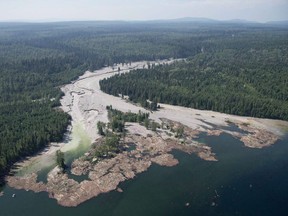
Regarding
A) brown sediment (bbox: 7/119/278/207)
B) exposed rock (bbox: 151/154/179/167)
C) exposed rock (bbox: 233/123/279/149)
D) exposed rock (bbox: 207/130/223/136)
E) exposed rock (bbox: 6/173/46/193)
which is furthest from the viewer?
exposed rock (bbox: 207/130/223/136)

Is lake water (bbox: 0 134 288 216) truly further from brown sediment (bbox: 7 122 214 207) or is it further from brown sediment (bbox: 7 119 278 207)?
brown sediment (bbox: 7 119 278 207)

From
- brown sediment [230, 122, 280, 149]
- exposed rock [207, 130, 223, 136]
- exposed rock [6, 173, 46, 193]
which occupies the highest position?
exposed rock [6, 173, 46, 193]

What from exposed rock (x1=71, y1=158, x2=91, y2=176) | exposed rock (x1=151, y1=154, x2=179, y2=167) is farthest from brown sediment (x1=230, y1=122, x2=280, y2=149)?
exposed rock (x1=71, y1=158, x2=91, y2=176)

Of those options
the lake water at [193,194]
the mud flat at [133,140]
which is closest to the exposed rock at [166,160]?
the mud flat at [133,140]

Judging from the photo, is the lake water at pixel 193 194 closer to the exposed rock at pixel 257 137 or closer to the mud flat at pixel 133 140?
the mud flat at pixel 133 140

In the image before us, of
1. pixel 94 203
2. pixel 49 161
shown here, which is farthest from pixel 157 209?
pixel 49 161

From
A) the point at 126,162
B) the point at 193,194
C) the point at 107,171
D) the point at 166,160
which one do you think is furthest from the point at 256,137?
the point at 107,171

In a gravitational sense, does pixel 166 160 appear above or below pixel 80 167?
below

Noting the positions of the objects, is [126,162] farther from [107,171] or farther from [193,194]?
[193,194]
